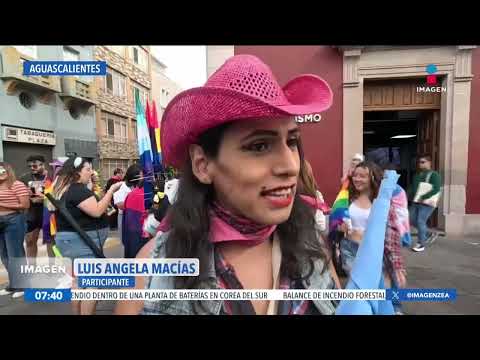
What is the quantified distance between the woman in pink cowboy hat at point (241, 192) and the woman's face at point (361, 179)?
0.41 m

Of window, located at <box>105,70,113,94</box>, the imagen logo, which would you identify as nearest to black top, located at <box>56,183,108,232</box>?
window, located at <box>105,70,113,94</box>

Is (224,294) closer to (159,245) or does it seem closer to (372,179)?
(159,245)

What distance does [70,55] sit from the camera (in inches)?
47.6

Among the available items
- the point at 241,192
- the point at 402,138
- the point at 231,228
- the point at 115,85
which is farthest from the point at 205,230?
the point at 402,138

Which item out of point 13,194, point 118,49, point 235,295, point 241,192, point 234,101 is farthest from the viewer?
point 13,194

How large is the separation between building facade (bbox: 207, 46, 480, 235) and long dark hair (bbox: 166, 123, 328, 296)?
0.34m

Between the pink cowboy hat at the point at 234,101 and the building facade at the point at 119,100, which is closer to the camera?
the pink cowboy hat at the point at 234,101

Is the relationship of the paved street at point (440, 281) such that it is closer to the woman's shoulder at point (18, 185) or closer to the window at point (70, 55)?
the woman's shoulder at point (18, 185)

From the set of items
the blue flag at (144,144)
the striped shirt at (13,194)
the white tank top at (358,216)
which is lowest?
the white tank top at (358,216)

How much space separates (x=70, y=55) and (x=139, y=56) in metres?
0.32

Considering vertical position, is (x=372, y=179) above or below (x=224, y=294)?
above

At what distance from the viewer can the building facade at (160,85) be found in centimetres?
121

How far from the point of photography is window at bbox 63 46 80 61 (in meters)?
1.20

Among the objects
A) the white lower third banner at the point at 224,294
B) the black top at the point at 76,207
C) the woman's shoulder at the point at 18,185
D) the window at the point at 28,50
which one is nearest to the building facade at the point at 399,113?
the white lower third banner at the point at 224,294
